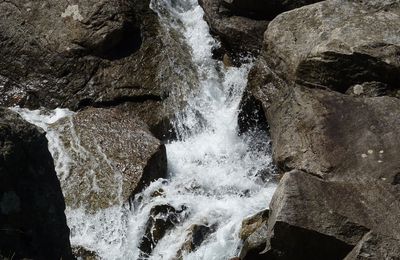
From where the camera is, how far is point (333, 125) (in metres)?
9.66

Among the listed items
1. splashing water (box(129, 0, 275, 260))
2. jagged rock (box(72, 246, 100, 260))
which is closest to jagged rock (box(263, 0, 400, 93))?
splashing water (box(129, 0, 275, 260))

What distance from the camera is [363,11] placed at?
11.2 metres

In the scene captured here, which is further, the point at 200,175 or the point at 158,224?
the point at 200,175

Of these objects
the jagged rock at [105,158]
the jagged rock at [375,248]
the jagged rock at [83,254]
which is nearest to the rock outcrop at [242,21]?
the jagged rock at [105,158]

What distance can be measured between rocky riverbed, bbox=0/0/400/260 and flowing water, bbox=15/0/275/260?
28 mm

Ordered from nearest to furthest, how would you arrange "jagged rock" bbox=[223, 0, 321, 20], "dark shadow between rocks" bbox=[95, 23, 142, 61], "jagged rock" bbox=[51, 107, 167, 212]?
"jagged rock" bbox=[51, 107, 167, 212], "dark shadow between rocks" bbox=[95, 23, 142, 61], "jagged rock" bbox=[223, 0, 321, 20]

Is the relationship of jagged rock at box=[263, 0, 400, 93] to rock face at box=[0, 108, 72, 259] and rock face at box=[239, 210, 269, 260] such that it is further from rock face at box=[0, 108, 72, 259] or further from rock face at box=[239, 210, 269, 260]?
rock face at box=[0, 108, 72, 259]

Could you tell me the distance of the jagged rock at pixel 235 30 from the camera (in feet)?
45.8

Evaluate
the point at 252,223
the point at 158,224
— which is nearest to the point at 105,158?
the point at 158,224

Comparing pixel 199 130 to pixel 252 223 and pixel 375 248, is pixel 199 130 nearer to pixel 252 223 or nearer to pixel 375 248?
pixel 252 223

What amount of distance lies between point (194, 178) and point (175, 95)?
7.73 feet

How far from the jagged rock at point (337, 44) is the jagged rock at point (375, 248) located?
3.71m

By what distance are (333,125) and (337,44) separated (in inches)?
60.7

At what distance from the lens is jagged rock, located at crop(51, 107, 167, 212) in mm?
10180
